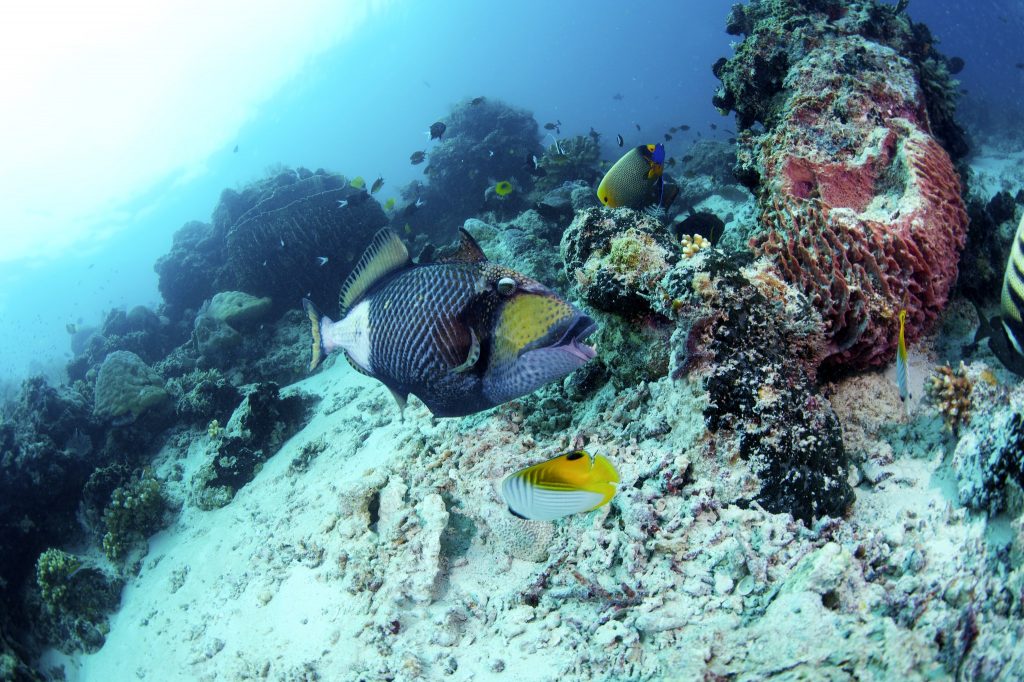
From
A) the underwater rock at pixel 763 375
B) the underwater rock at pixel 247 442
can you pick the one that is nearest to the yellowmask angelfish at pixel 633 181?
the underwater rock at pixel 763 375

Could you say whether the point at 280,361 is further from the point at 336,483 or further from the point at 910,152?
the point at 910,152

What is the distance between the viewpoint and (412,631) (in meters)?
2.57

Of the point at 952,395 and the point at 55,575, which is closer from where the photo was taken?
the point at 952,395

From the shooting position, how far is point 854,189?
334 cm

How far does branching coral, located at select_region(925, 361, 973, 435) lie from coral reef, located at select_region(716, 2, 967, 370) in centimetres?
34

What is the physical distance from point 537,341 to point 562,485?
627 mm

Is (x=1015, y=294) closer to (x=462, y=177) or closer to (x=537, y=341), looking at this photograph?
(x=537, y=341)

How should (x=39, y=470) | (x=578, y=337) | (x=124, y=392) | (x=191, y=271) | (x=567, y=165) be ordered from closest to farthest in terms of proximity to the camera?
(x=578, y=337), (x=39, y=470), (x=124, y=392), (x=567, y=165), (x=191, y=271)

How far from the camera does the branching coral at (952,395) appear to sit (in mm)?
2305

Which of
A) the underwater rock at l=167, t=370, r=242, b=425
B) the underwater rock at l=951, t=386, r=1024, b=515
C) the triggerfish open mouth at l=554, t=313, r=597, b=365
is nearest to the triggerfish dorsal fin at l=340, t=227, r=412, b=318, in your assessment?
the triggerfish open mouth at l=554, t=313, r=597, b=365

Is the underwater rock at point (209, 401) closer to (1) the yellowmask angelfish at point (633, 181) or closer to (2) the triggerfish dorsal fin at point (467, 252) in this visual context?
(1) the yellowmask angelfish at point (633, 181)

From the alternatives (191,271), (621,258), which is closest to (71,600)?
(621,258)

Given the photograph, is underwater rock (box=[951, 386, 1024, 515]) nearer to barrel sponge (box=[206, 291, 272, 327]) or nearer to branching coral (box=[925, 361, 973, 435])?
branching coral (box=[925, 361, 973, 435])

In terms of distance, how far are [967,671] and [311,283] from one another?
1056cm
